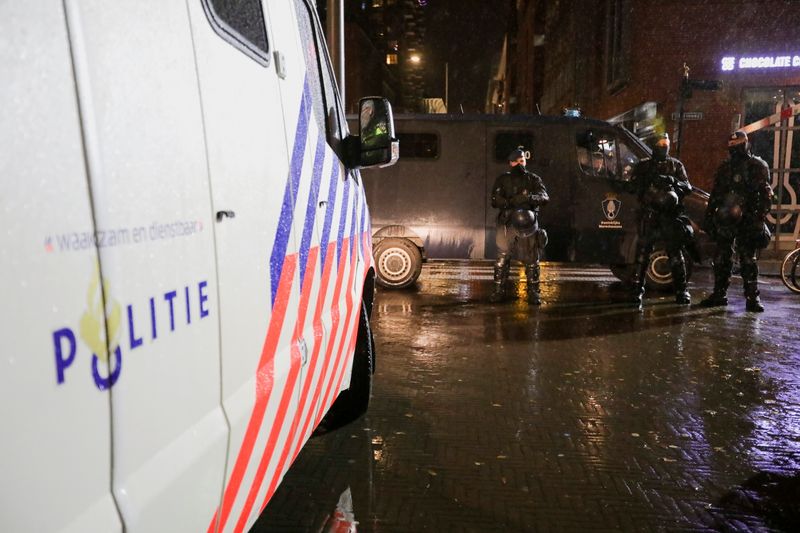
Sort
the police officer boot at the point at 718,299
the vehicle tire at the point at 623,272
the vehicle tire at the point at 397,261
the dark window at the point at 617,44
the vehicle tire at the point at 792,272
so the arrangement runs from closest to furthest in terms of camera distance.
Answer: the police officer boot at the point at 718,299 < the vehicle tire at the point at 792,272 < the vehicle tire at the point at 397,261 < the vehicle tire at the point at 623,272 < the dark window at the point at 617,44

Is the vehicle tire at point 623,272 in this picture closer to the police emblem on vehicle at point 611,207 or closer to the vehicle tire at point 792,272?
the police emblem on vehicle at point 611,207

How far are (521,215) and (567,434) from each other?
4.73 meters

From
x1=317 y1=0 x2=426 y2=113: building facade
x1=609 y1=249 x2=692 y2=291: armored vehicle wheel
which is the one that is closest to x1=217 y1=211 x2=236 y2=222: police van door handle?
x1=609 y1=249 x2=692 y2=291: armored vehicle wheel

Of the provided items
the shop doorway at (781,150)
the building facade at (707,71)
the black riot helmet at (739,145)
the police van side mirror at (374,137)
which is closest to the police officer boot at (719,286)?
the black riot helmet at (739,145)

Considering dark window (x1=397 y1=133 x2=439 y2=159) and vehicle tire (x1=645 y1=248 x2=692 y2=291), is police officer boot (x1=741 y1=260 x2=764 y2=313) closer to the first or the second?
vehicle tire (x1=645 y1=248 x2=692 y2=291)

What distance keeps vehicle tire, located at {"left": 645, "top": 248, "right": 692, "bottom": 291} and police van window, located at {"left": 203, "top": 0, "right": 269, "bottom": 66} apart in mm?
8364

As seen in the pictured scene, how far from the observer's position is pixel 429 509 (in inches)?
124

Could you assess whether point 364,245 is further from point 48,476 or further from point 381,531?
point 48,476

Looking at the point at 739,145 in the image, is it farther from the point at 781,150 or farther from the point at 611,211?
the point at 781,150

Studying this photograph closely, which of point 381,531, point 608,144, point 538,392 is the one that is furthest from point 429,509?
point 608,144

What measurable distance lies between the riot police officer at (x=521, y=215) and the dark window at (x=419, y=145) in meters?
1.52

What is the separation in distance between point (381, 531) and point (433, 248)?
Answer: 7.20m

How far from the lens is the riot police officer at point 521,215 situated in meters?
8.55

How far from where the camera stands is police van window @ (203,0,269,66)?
73.9 inches
